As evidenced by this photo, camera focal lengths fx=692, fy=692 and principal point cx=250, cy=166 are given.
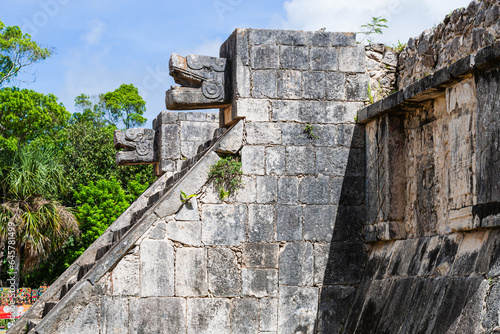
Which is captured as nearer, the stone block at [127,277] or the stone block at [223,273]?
the stone block at [127,277]

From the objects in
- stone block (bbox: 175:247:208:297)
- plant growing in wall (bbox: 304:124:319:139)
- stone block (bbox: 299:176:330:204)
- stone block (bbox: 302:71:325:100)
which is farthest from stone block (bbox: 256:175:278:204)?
stone block (bbox: 302:71:325:100)

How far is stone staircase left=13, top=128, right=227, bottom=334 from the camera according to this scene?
763cm

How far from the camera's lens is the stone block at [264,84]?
23.0 feet

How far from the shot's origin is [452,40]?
591 cm

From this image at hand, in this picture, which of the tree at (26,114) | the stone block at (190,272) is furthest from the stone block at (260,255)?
the tree at (26,114)

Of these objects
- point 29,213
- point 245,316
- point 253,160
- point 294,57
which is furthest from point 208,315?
point 29,213

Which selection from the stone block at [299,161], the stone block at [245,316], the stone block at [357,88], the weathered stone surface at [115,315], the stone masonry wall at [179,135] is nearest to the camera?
the weathered stone surface at [115,315]

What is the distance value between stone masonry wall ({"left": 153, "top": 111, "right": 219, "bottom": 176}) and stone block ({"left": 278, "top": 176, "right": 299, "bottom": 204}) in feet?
13.1

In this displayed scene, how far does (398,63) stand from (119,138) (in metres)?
5.19

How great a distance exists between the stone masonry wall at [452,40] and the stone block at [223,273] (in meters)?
2.49

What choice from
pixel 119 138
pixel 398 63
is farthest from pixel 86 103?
pixel 398 63

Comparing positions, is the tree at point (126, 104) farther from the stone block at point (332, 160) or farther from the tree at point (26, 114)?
the stone block at point (332, 160)

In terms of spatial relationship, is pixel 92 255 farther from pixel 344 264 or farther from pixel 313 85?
pixel 313 85

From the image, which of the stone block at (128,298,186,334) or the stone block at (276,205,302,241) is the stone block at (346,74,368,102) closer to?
the stone block at (276,205,302,241)
